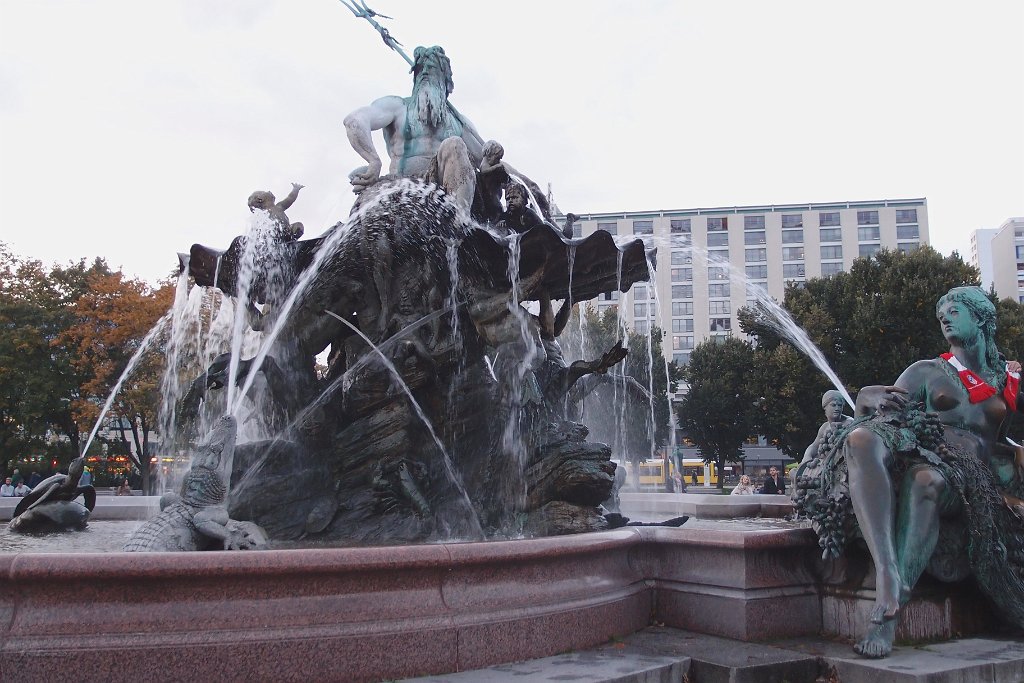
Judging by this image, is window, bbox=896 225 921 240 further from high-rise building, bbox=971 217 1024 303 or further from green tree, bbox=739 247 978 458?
green tree, bbox=739 247 978 458

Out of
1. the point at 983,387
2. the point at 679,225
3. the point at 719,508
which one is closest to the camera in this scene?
the point at 983,387

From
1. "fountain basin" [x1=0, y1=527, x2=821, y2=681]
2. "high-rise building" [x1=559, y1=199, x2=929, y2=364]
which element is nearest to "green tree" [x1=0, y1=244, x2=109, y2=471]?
"fountain basin" [x1=0, y1=527, x2=821, y2=681]

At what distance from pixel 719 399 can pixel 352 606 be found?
135 feet

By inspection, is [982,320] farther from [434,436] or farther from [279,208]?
[279,208]

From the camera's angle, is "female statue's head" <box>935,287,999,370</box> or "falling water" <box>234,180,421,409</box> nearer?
"female statue's head" <box>935,287,999,370</box>

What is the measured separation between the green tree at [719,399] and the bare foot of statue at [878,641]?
1486 inches

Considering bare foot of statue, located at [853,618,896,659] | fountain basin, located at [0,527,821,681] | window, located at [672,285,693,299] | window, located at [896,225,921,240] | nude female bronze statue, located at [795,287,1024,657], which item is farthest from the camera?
window, located at [672,285,693,299]

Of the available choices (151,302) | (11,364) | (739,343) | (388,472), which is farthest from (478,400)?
(739,343)

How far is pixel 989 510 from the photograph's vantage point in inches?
191

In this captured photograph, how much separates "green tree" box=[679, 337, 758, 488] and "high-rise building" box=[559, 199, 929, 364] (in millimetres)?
A: 39342

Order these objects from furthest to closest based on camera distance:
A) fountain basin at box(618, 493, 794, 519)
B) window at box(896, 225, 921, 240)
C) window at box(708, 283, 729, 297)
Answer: window at box(896, 225, 921, 240) → window at box(708, 283, 729, 297) → fountain basin at box(618, 493, 794, 519)

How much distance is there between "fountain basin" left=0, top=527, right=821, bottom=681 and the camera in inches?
141

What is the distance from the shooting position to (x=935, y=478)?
4.66 m

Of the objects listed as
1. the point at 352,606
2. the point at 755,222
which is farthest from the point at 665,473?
the point at 755,222
